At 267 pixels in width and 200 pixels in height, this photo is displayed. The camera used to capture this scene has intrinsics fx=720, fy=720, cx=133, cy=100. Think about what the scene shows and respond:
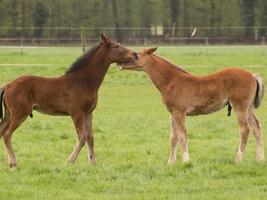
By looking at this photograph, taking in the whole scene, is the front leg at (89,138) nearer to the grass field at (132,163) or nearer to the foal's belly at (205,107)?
the grass field at (132,163)

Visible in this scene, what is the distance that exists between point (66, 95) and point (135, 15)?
67698 mm

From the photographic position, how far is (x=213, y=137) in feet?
53.4

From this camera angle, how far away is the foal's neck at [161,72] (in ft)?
40.8

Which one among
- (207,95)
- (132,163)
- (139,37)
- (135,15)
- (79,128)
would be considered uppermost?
(207,95)

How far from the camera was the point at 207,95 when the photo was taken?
12172mm

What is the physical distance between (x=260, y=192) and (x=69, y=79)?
4.23m

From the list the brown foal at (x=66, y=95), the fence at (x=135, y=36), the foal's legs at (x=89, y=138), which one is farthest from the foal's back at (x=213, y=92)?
the fence at (x=135, y=36)

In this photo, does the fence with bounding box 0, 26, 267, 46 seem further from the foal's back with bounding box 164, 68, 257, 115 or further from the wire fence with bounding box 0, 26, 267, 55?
the foal's back with bounding box 164, 68, 257, 115

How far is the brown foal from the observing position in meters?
11.9

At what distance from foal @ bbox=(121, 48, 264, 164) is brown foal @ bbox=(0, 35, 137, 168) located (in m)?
0.90

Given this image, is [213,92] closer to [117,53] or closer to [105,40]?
[117,53]

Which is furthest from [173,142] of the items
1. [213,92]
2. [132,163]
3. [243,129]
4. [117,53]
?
[117,53]

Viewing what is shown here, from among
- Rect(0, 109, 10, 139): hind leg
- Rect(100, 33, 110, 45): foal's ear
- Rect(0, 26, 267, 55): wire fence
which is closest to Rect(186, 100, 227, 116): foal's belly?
Rect(100, 33, 110, 45): foal's ear

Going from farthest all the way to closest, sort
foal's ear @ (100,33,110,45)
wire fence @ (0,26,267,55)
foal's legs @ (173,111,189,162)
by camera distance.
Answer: wire fence @ (0,26,267,55) → foal's ear @ (100,33,110,45) → foal's legs @ (173,111,189,162)
